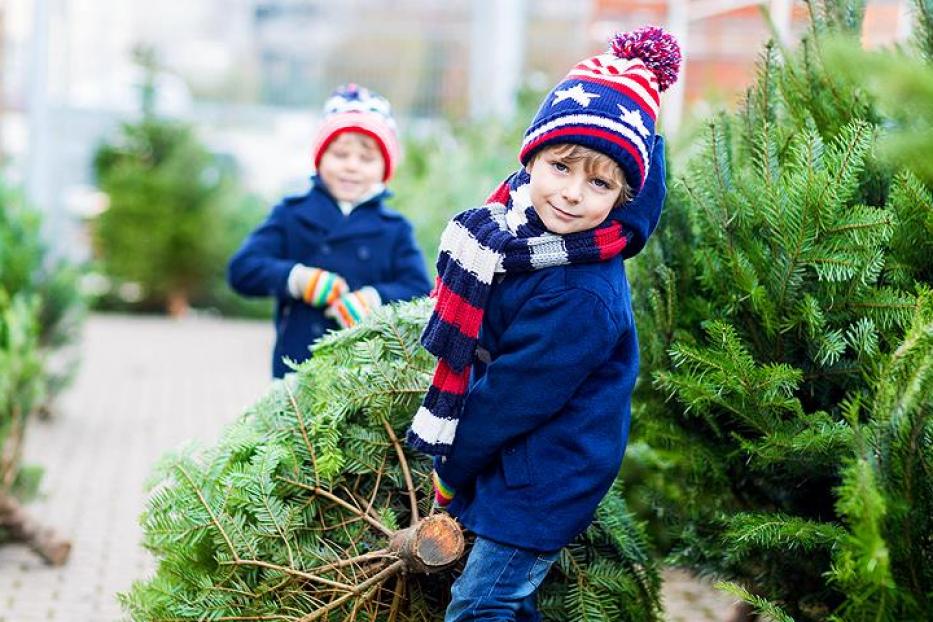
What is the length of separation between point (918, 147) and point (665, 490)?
6.37ft

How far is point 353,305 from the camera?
4.42m

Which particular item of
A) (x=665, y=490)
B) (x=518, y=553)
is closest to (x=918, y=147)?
(x=518, y=553)

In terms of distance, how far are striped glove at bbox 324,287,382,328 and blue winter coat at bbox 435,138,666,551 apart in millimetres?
1602

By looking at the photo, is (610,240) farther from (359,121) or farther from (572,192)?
(359,121)

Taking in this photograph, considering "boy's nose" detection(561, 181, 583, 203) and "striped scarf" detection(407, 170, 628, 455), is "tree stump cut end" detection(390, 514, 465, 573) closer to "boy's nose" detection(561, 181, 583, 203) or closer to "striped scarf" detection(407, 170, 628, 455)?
"striped scarf" detection(407, 170, 628, 455)

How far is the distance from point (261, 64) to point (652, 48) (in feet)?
45.9

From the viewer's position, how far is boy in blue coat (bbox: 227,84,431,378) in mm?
4594

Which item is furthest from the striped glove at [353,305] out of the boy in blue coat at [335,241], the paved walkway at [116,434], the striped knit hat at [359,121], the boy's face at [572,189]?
the boy's face at [572,189]

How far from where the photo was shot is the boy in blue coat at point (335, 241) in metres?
4.59

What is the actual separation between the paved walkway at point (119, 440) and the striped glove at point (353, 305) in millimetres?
442

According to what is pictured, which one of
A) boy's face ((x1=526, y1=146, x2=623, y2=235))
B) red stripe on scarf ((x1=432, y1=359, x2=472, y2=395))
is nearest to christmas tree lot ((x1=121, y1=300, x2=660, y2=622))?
red stripe on scarf ((x1=432, y1=359, x2=472, y2=395))

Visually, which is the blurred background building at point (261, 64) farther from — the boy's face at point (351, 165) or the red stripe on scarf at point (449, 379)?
the red stripe on scarf at point (449, 379)

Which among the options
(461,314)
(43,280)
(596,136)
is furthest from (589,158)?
(43,280)

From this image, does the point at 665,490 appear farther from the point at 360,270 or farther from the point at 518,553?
the point at 360,270
